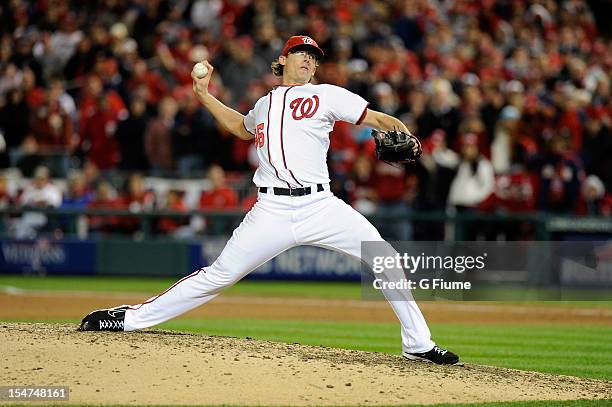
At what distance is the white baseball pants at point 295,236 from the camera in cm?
707

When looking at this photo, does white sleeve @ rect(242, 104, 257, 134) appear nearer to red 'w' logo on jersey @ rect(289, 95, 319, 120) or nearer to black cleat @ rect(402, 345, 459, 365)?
red 'w' logo on jersey @ rect(289, 95, 319, 120)

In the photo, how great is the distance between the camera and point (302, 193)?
279 inches

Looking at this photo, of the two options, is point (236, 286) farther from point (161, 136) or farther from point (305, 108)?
point (305, 108)

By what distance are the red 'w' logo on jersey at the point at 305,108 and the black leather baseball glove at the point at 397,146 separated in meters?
0.47

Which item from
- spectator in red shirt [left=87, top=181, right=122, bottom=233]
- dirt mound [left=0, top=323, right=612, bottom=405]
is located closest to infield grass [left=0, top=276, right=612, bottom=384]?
dirt mound [left=0, top=323, right=612, bottom=405]

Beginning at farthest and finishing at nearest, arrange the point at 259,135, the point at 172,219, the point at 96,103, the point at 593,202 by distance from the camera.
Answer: the point at 96,103 < the point at 172,219 < the point at 593,202 < the point at 259,135

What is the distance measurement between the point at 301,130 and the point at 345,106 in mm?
334

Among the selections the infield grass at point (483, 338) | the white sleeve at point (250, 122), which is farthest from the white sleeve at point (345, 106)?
the infield grass at point (483, 338)

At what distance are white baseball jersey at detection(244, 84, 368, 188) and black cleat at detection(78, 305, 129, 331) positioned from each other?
4.79 ft

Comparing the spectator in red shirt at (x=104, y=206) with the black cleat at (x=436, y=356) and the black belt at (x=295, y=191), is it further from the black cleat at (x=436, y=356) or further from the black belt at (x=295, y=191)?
the black cleat at (x=436, y=356)

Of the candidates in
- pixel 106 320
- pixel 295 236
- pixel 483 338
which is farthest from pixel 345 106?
pixel 483 338

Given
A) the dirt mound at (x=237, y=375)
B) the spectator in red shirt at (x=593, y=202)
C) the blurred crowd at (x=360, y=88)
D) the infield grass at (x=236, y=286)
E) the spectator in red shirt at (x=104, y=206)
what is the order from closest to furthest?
the dirt mound at (x=237, y=375) → the infield grass at (x=236, y=286) → the spectator in red shirt at (x=593, y=202) → the blurred crowd at (x=360, y=88) → the spectator in red shirt at (x=104, y=206)

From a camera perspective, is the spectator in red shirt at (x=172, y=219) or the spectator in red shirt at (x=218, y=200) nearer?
the spectator in red shirt at (x=218, y=200)

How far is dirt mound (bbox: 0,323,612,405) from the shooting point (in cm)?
639
